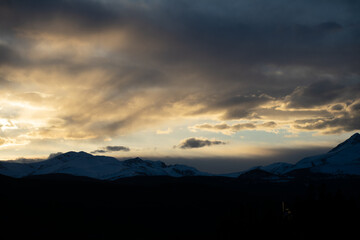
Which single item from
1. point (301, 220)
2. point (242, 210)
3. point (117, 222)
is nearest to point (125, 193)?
point (117, 222)

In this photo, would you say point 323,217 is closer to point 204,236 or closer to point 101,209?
point 204,236

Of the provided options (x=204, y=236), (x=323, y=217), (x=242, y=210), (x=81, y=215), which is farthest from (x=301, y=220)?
(x=81, y=215)

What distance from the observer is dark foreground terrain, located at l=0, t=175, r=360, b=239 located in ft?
212

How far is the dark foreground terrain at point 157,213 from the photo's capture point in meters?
64.7

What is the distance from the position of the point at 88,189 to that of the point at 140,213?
1617 inches

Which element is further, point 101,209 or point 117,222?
point 101,209

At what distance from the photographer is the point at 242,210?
2854 inches

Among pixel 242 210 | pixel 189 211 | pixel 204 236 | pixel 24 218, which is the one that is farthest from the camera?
pixel 189 211

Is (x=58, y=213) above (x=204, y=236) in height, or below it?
above

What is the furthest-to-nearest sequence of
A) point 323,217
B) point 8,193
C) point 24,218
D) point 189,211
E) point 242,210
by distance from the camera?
point 189,211
point 8,193
point 24,218
point 242,210
point 323,217

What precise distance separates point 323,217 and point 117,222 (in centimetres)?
7866

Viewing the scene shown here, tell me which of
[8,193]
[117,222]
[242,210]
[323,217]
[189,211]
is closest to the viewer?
[323,217]

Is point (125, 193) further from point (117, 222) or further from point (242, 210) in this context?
point (242, 210)

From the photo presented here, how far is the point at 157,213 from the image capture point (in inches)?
5551
